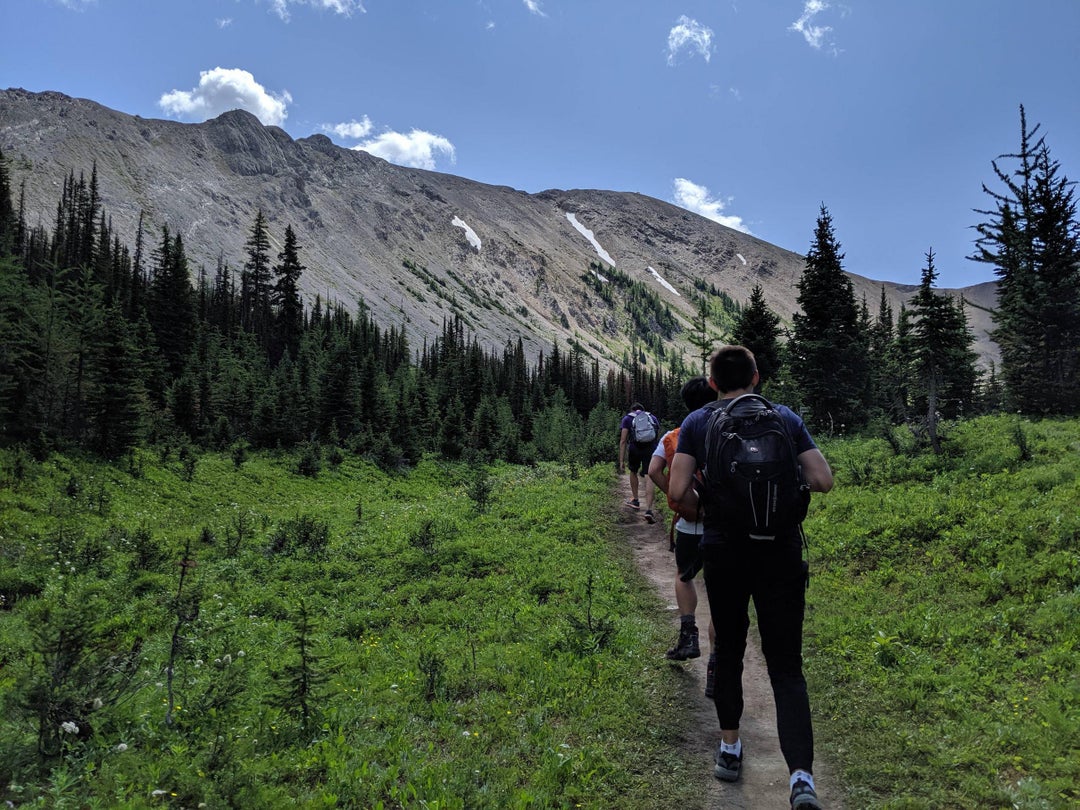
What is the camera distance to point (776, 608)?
11.7 ft

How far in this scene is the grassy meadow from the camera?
4.05m

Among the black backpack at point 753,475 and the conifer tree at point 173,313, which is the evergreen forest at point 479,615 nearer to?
the black backpack at point 753,475

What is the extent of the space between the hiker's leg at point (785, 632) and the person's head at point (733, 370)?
1.24 m

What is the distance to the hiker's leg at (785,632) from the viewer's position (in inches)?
138

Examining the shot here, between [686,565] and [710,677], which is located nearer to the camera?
[710,677]

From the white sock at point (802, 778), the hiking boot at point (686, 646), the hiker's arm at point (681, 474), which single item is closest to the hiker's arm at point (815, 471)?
the hiker's arm at point (681, 474)

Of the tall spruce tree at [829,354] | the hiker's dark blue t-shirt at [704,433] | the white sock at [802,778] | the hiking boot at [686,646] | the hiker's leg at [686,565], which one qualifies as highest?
the tall spruce tree at [829,354]

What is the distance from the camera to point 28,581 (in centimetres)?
961

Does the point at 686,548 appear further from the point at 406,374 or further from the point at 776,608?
the point at 406,374

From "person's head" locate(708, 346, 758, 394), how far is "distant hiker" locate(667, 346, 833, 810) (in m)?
0.01

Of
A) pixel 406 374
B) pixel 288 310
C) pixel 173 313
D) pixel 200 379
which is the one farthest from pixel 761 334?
pixel 288 310

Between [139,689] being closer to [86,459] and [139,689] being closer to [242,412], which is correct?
[86,459]

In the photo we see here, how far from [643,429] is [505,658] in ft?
20.6

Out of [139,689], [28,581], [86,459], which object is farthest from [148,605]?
[86,459]
